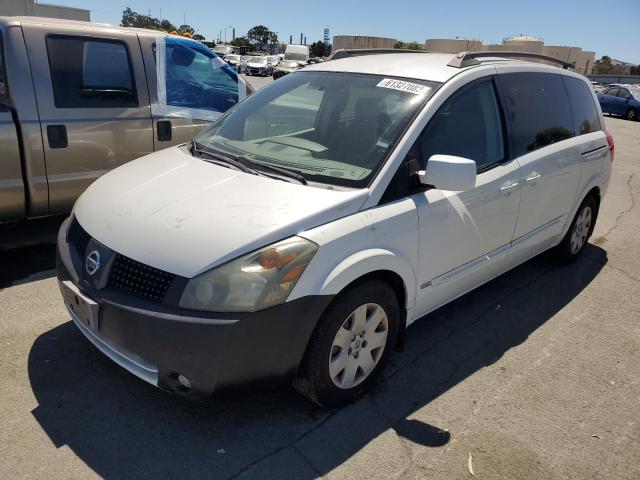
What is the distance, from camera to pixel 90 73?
472 cm

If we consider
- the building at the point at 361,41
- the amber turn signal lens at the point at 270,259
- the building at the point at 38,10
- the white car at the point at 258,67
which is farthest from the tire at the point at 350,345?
the building at the point at 361,41

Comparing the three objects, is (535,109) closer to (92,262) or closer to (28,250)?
(92,262)

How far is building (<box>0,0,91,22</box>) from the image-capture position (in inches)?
890

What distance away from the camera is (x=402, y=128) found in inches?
120

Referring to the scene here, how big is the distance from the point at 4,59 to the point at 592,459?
480cm

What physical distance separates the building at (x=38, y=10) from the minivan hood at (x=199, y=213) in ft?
76.0

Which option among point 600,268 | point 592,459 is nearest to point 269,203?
point 592,459

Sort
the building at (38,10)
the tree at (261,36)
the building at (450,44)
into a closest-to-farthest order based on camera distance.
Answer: the building at (38,10) < the building at (450,44) < the tree at (261,36)

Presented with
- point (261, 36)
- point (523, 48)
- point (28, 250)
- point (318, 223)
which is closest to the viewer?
point (318, 223)

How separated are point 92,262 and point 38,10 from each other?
95.0 ft

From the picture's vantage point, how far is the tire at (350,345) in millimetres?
2605

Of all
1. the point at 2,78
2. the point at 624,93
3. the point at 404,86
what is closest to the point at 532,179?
the point at 404,86

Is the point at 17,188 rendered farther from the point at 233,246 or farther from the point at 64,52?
the point at 233,246

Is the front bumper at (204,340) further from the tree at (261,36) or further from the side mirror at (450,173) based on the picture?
the tree at (261,36)
